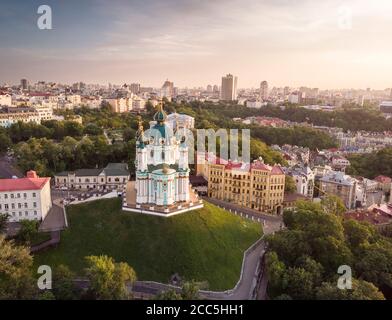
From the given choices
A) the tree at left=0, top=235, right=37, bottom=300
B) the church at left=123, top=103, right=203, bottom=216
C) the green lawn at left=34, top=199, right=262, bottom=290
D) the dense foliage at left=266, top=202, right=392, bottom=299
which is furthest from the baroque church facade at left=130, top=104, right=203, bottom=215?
the tree at left=0, top=235, right=37, bottom=300

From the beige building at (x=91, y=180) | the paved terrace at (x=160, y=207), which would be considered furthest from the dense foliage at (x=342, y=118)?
the paved terrace at (x=160, y=207)

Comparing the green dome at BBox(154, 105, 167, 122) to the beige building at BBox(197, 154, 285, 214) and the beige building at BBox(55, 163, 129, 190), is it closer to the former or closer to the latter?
the beige building at BBox(197, 154, 285, 214)

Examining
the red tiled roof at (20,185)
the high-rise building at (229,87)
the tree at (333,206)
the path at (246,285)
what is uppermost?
the high-rise building at (229,87)

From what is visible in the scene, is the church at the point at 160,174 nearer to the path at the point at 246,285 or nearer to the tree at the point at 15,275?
the path at the point at 246,285

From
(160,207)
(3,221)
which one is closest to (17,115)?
(3,221)

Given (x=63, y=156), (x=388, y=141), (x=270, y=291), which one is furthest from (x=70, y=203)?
(x=388, y=141)
